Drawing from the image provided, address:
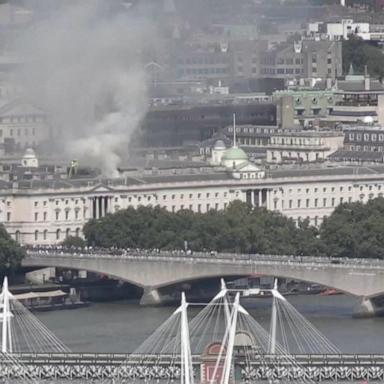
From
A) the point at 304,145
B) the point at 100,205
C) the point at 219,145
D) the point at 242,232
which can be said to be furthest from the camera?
the point at 304,145

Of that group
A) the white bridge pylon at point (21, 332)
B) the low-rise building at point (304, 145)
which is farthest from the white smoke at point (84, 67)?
the white bridge pylon at point (21, 332)

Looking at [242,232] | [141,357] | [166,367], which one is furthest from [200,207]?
[166,367]

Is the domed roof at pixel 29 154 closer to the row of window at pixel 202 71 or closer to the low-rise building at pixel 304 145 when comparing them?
the low-rise building at pixel 304 145

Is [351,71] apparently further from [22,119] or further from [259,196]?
[259,196]

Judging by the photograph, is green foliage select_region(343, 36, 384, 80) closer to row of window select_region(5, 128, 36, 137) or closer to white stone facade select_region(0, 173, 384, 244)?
row of window select_region(5, 128, 36, 137)

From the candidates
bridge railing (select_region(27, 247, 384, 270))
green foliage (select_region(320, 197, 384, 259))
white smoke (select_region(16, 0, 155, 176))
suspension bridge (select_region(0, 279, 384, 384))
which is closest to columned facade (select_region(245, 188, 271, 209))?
green foliage (select_region(320, 197, 384, 259))

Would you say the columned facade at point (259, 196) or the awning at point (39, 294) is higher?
the columned facade at point (259, 196)
